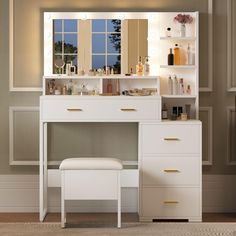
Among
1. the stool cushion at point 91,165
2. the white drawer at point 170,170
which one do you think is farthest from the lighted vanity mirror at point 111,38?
the stool cushion at point 91,165

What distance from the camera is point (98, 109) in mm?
5391

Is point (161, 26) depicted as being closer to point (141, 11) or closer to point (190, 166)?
point (141, 11)

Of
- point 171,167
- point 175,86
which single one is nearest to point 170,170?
point 171,167

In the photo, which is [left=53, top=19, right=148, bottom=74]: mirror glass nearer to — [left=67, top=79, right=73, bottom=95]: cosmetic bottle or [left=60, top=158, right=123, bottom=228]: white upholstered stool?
[left=67, top=79, right=73, bottom=95]: cosmetic bottle

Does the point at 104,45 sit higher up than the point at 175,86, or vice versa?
the point at 104,45

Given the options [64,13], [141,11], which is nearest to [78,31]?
[64,13]

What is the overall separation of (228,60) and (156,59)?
656 mm

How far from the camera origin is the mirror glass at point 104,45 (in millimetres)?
5754

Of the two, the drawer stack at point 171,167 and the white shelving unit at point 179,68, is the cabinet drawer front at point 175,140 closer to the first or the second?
the drawer stack at point 171,167

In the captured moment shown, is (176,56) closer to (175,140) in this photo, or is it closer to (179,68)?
(179,68)

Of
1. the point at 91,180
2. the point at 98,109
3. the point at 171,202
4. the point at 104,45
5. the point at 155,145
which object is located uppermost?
the point at 104,45

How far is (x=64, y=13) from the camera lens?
18.9ft

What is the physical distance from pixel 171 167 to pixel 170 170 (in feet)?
0.09

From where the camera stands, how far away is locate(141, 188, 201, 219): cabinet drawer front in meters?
5.39
